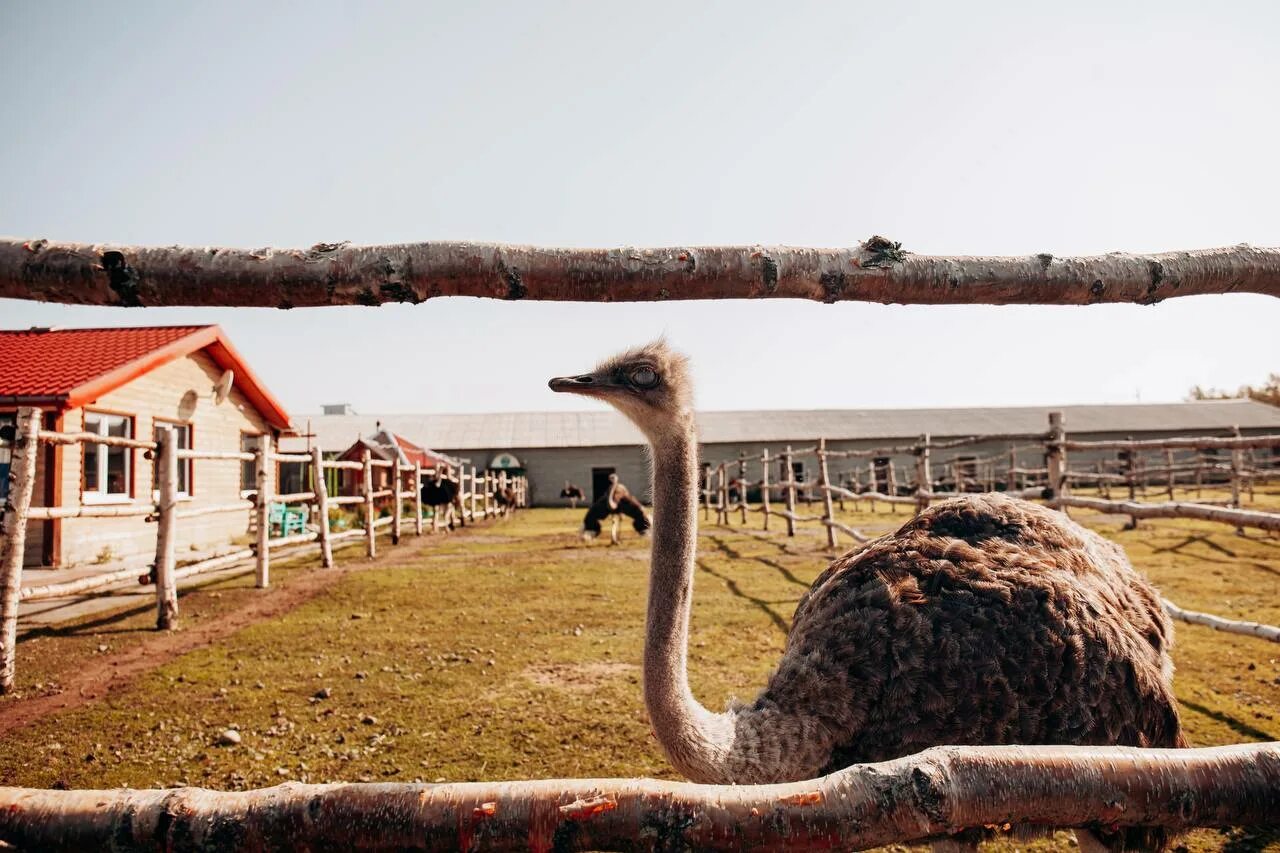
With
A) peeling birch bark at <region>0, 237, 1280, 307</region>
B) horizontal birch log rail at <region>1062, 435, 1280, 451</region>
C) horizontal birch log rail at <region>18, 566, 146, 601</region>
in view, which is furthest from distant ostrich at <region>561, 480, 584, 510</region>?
peeling birch bark at <region>0, 237, 1280, 307</region>

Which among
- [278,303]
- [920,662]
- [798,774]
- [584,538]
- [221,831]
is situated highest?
[278,303]

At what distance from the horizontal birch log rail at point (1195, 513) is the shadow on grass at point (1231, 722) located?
0.87 m

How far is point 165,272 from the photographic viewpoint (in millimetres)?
1085

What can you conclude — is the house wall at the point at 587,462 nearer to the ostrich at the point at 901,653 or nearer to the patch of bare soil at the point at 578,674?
the patch of bare soil at the point at 578,674

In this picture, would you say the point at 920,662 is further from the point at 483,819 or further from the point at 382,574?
the point at 382,574

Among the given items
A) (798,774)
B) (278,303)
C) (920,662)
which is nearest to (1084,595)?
(920,662)

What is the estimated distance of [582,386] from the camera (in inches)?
91.2

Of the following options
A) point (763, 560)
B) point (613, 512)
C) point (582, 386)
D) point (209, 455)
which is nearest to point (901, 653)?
point (582, 386)

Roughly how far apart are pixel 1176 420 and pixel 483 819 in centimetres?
4132

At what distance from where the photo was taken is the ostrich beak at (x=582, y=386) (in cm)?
231

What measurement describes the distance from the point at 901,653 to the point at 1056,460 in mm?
5553

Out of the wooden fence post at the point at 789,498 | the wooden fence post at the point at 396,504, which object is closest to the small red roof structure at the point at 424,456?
the wooden fence post at the point at 396,504

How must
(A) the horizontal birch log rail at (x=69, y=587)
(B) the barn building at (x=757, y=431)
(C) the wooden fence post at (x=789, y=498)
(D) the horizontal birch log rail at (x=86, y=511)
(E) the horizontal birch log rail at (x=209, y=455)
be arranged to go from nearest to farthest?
(A) the horizontal birch log rail at (x=69, y=587)
(D) the horizontal birch log rail at (x=86, y=511)
(E) the horizontal birch log rail at (x=209, y=455)
(C) the wooden fence post at (x=789, y=498)
(B) the barn building at (x=757, y=431)

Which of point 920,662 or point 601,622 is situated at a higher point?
point 920,662
